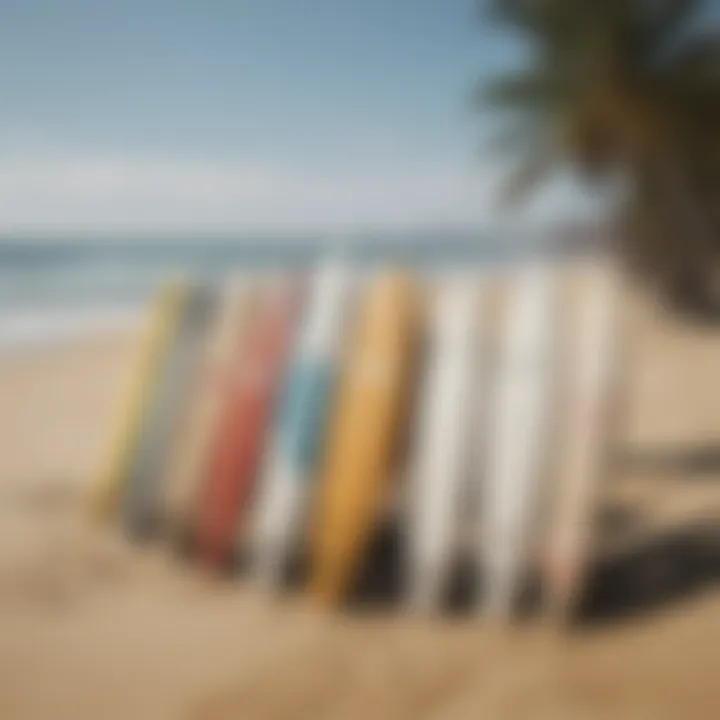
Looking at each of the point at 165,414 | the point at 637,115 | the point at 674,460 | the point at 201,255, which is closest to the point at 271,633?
the point at 165,414

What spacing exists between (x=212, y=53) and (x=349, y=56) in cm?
20

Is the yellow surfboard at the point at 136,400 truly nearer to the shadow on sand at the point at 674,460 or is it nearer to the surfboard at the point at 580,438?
the surfboard at the point at 580,438

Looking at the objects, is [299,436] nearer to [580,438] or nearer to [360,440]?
[360,440]

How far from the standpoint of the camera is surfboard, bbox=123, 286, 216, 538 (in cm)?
129

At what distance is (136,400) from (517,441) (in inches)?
22.7

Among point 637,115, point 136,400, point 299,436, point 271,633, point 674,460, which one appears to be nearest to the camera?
point 271,633

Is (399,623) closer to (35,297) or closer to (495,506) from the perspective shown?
(495,506)

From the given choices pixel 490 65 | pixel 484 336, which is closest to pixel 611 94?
pixel 490 65

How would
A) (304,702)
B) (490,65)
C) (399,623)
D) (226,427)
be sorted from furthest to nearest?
1. (490,65)
2. (226,427)
3. (399,623)
4. (304,702)

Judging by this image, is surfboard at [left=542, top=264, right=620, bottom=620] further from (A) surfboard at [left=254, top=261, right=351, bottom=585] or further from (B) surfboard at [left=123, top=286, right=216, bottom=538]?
(B) surfboard at [left=123, top=286, right=216, bottom=538]

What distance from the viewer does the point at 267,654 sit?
1.06m

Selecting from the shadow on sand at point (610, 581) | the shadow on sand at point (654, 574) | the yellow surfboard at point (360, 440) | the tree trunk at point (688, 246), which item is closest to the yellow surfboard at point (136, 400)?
the yellow surfboard at point (360, 440)

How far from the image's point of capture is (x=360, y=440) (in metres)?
1.17

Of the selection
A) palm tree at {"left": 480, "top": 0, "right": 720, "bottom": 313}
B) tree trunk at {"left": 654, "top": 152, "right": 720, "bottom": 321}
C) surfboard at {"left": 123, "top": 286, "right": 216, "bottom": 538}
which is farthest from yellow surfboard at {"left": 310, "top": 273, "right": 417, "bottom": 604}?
tree trunk at {"left": 654, "top": 152, "right": 720, "bottom": 321}
